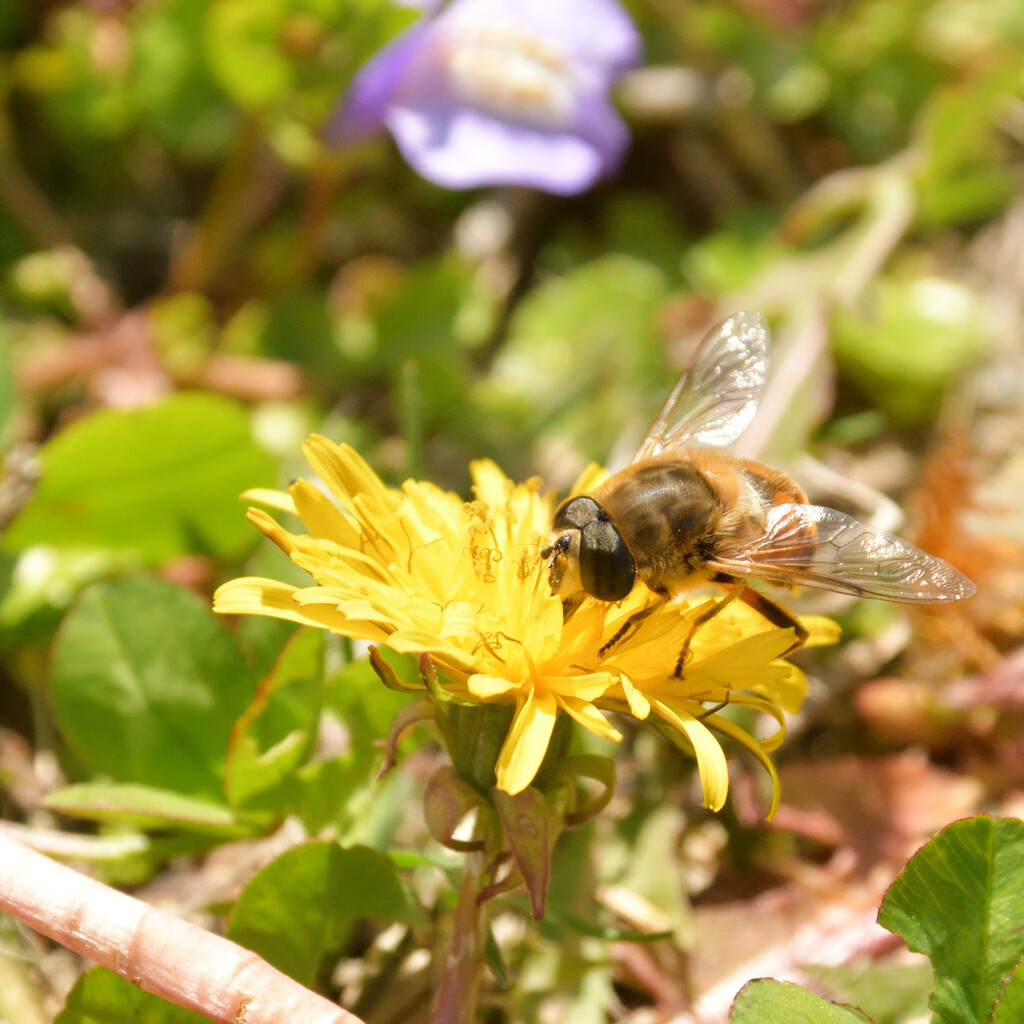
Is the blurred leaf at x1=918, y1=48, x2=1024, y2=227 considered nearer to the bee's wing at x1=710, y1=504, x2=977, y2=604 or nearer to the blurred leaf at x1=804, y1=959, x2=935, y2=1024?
the bee's wing at x1=710, y1=504, x2=977, y2=604

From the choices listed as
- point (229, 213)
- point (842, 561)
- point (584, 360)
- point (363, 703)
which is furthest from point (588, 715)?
point (229, 213)

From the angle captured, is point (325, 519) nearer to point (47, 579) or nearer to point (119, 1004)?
point (119, 1004)

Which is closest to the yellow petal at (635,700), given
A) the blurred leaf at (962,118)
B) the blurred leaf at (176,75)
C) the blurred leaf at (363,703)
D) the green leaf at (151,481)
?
the blurred leaf at (363,703)

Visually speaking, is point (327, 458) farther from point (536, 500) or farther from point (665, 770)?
point (665, 770)

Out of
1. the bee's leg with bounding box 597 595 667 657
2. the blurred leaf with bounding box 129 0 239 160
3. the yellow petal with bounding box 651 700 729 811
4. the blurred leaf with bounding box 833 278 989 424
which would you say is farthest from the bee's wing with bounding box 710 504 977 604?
the blurred leaf with bounding box 129 0 239 160

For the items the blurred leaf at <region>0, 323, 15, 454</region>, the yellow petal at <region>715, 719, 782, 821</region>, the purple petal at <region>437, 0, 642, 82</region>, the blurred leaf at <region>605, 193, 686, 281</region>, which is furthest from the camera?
the blurred leaf at <region>605, 193, 686, 281</region>

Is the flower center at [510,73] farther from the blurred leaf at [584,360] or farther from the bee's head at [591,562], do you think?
the bee's head at [591,562]
